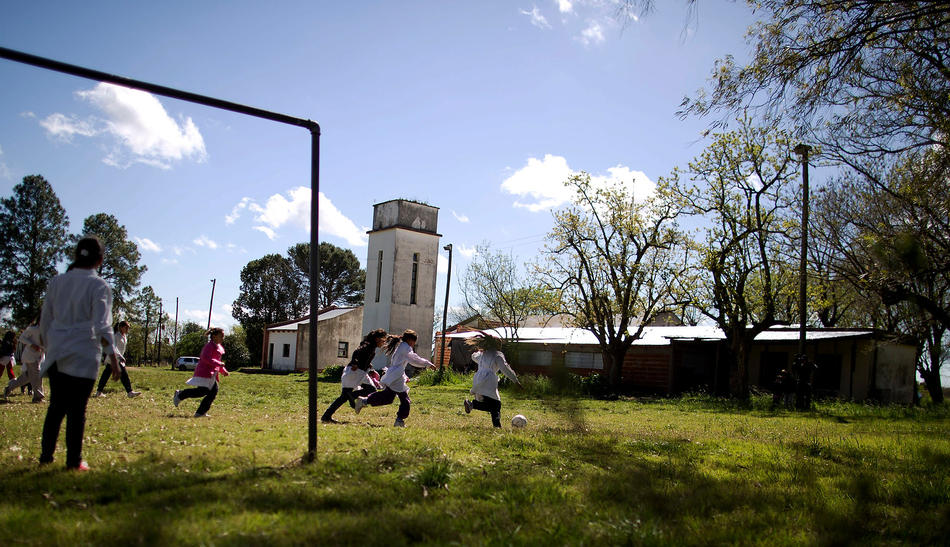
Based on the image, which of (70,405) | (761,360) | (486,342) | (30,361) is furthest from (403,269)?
(70,405)

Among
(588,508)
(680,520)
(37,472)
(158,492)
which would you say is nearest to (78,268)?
(37,472)

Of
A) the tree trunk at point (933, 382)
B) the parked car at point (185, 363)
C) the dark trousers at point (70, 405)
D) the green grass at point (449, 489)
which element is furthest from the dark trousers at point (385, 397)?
the parked car at point (185, 363)

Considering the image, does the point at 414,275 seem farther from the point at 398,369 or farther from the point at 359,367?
the point at 398,369

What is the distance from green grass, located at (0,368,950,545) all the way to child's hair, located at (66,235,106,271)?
169 centimetres

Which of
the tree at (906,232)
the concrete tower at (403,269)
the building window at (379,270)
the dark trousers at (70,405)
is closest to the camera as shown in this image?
the dark trousers at (70,405)

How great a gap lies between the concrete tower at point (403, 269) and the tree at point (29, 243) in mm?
30155

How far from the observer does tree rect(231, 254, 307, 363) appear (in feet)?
244

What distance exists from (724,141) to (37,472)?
25.1 m

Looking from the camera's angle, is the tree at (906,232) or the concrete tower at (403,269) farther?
the concrete tower at (403,269)

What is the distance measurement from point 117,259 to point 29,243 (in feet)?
25.0

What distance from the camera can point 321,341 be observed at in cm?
4931

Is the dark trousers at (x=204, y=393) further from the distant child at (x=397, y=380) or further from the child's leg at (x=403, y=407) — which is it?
the child's leg at (x=403, y=407)

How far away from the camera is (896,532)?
198 inches

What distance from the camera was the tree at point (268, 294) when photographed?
7431 centimetres
